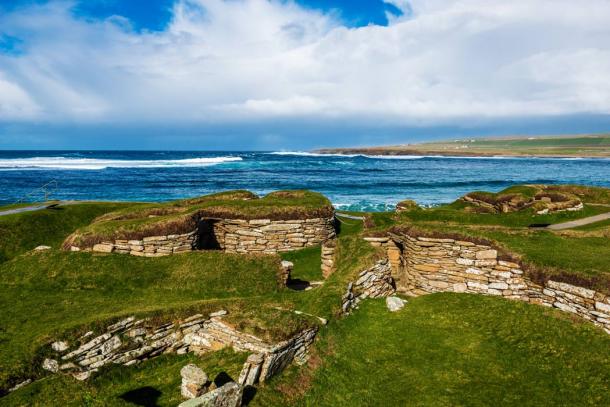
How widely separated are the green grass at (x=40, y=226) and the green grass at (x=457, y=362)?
752 inches

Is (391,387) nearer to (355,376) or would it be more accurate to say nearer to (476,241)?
(355,376)

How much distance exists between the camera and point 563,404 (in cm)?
774

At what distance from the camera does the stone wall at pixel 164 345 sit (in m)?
9.22

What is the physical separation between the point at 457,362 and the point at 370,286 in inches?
192

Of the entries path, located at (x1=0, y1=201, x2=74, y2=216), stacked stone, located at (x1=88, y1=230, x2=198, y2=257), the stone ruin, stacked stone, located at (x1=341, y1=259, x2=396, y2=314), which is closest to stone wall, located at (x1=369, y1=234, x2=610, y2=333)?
stacked stone, located at (x1=341, y1=259, x2=396, y2=314)

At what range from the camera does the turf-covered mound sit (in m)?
24.2

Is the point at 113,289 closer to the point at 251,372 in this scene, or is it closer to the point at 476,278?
the point at 251,372

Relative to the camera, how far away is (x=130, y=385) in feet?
30.3

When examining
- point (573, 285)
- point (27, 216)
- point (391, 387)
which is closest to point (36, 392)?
point (391, 387)

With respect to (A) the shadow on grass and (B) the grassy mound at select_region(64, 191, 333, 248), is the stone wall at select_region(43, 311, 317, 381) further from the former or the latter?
(B) the grassy mound at select_region(64, 191, 333, 248)

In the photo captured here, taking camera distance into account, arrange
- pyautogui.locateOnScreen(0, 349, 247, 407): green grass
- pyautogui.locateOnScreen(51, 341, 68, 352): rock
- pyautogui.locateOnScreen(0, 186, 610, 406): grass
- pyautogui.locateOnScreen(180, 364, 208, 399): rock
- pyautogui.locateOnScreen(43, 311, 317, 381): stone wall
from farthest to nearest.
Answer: pyautogui.locateOnScreen(51, 341, 68, 352): rock, pyautogui.locateOnScreen(43, 311, 317, 381): stone wall, pyautogui.locateOnScreen(0, 186, 610, 406): grass, pyautogui.locateOnScreen(180, 364, 208, 399): rock, pyautogui.locateOnScreen(0, 349, 247, 407): green grass

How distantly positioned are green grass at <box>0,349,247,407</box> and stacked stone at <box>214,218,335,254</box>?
34.8 feet

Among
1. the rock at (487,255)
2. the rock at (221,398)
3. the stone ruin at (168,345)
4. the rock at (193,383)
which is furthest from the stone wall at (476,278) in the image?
the rock at (193,383)

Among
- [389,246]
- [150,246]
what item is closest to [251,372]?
[389,246]
